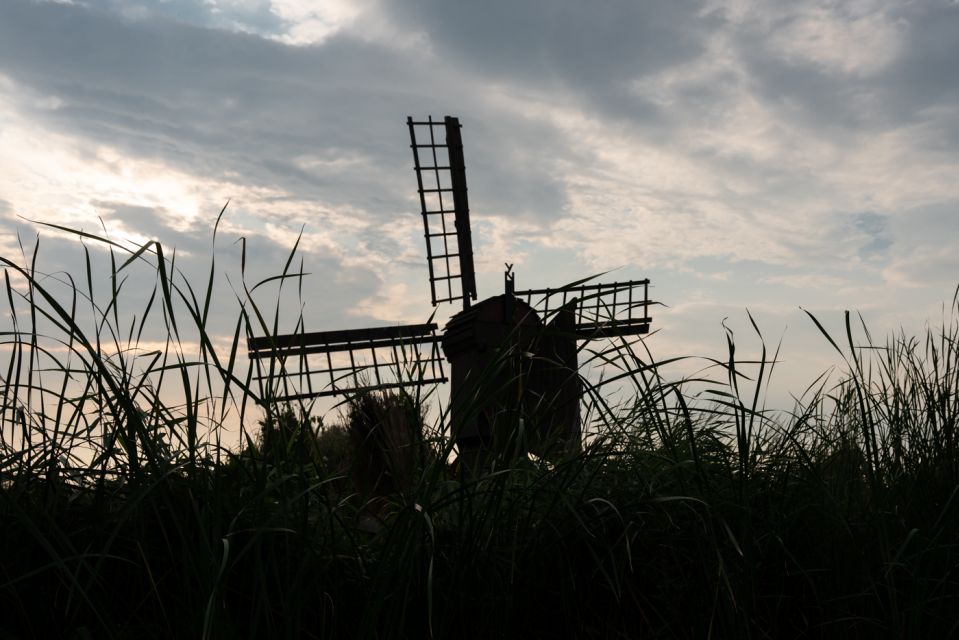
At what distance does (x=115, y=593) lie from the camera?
2455 millimetres

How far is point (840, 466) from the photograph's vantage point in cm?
299

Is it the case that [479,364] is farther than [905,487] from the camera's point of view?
Yes

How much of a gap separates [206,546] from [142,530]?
1.63ft

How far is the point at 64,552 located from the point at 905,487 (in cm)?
259

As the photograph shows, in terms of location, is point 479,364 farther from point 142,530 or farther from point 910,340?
point 142,530

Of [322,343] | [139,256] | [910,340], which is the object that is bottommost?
[910,340]

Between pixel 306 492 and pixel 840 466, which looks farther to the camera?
pixel 840 466

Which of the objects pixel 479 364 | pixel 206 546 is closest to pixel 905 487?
pixel 206 546

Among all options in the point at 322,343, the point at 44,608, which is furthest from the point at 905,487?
the point at 322,343

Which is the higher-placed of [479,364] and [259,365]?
[479,364]

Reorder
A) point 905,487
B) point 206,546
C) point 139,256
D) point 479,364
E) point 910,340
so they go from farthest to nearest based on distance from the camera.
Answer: point 479,364
point 910,340
point 905,487
point 139,256
point 206,546

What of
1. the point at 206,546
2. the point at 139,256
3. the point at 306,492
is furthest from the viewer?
the point at 139,256

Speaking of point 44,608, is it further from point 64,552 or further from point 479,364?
point 479,364

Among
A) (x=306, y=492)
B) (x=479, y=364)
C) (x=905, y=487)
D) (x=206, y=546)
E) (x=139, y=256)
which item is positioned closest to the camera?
(x=206, y=546)
